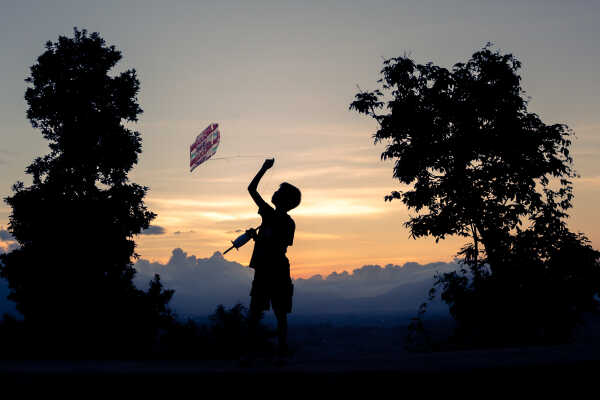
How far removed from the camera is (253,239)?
21.1 ft

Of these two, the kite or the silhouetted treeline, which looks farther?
the silhouetted treeline

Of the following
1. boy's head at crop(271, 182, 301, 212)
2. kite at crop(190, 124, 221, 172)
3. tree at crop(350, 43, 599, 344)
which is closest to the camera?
boy's head at crop(271, 182, 301, 212)

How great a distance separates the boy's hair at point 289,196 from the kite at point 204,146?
291 cm

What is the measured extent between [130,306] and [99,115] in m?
10.1

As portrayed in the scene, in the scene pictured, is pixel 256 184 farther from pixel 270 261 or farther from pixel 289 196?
pixel 270 261

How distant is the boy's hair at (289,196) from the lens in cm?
659

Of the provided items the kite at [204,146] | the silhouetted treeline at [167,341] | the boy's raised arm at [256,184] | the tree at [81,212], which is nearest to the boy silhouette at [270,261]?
the boy's raised arm at [256,184]

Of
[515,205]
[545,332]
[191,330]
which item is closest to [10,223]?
[191,330]

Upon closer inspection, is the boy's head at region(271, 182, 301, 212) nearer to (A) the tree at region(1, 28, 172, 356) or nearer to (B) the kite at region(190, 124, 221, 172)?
(B) the kite at region(190, 124, 221, 172)

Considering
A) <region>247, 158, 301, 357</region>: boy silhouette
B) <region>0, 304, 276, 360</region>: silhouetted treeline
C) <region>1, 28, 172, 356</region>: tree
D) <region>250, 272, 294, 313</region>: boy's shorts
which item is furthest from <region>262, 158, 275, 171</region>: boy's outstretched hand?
<region>1, 28, 172, 356</region>: tree

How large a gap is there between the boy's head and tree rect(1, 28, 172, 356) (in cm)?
1983

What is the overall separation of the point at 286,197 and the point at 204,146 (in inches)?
136

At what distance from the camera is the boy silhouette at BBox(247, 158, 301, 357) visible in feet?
20.8

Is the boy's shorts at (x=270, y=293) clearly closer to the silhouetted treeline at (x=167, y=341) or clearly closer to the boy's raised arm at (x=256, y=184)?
the boy's raised arm at (x=256, y=184)
